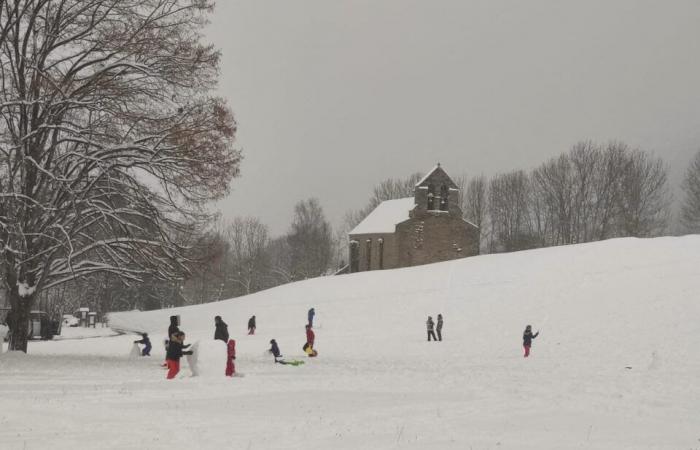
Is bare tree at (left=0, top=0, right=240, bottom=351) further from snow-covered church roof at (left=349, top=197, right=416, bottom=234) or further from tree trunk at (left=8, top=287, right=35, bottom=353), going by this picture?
snow-covered church roof at (left=349, top=197, right=416, bottom=234)

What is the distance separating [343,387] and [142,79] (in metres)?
11.0

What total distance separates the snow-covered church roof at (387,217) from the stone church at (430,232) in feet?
1.04

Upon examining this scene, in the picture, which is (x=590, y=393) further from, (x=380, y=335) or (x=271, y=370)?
(x=380, y=335)

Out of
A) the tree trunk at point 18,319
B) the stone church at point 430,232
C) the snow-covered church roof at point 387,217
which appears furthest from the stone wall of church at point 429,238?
the tree trunk at point 18,319

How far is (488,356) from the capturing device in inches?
999

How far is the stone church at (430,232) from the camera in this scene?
69.9 meters

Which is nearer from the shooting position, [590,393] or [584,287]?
[590,393]

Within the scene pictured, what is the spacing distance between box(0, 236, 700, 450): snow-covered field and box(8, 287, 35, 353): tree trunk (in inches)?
43.1

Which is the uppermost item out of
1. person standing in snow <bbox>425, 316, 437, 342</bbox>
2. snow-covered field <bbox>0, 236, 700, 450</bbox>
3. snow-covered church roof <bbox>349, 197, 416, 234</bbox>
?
snow-covered church roof <bbox>349, 197, 416, 234</bbox>

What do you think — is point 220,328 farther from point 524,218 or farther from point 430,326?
point 524,218

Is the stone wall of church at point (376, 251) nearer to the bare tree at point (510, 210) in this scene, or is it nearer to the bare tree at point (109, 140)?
the bare tree at point (510, 210)

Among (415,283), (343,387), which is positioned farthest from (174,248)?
(415,283)

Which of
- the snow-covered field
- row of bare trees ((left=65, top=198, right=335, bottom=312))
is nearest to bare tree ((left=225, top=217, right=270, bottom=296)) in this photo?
row of bare trees ((left=65, top=198, right=335, bottom=312))

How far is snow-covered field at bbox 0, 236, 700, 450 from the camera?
957 cm
